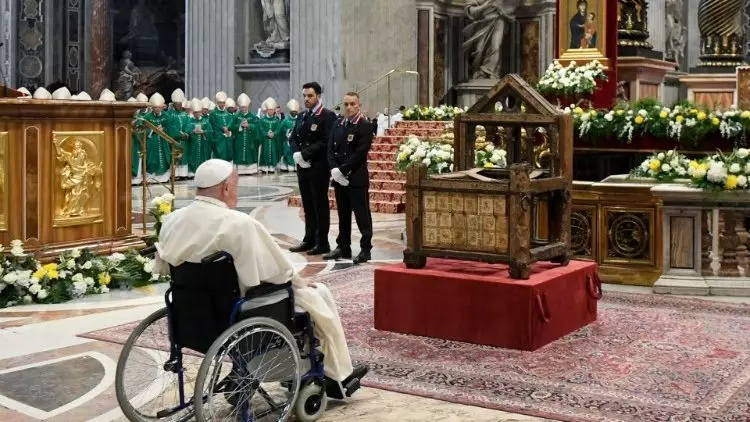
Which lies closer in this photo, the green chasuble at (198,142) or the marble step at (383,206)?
the marble step at (383,206)

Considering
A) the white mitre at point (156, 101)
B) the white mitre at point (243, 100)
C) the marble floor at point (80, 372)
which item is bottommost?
the marble floor at point (80, 372)

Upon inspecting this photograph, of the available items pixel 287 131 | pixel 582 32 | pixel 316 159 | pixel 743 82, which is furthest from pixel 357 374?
pixel 287 131

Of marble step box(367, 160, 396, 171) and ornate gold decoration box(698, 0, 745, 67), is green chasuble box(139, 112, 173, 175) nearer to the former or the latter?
marble step box(367, 160, 396, 171)

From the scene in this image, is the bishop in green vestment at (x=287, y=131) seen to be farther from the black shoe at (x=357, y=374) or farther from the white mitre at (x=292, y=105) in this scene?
the black shoe at (x=357, y=374)

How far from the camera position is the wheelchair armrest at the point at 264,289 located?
465 centimetres

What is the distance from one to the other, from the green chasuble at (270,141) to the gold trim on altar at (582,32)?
10.1 metres

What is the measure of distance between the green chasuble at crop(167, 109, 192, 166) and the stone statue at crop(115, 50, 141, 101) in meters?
8.90

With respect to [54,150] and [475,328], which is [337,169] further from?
[475,328]

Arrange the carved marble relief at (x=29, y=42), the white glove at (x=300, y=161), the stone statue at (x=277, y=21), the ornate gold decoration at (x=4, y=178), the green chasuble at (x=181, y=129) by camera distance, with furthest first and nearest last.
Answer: the carved marble relief at (x=29, y=42) → the stone statue at (x=277, y=21) → the green chasuble at (x=181, y=129) → the white glove at (x=300, y=161) → the ornate gold decoration at (x=4, y=178)

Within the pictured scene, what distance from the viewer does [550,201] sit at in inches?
290

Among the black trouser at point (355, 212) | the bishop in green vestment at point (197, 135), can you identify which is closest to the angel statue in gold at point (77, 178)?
the black trouser at point (355, 212)

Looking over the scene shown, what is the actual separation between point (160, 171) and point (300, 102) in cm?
450

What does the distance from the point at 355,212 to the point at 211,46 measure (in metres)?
15.8

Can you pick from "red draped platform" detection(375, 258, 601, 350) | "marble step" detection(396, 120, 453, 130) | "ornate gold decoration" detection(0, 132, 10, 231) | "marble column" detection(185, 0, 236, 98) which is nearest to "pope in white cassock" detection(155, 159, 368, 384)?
"red draped platform" detection(375, 258, 601, 350)
